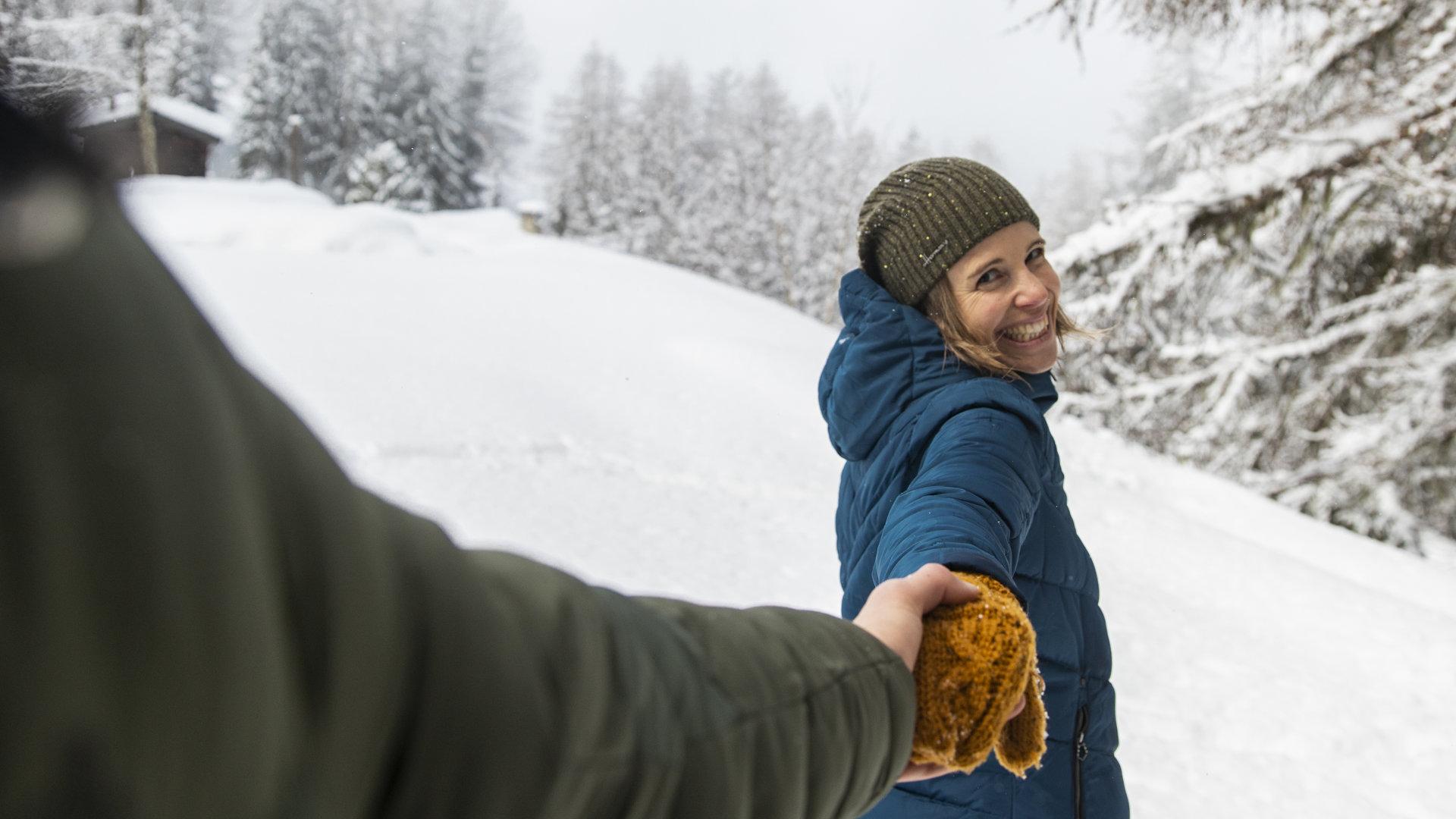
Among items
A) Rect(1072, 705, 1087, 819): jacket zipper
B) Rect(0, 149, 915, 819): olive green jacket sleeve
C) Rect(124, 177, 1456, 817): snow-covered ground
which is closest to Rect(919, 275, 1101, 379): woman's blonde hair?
Rect(1072, 705, 1087, 819): jacket zipper

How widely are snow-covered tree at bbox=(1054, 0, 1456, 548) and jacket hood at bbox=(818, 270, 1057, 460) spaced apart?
14.8 ft

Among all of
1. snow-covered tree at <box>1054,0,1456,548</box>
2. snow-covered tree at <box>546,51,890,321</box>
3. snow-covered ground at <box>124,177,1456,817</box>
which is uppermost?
snow-covered tree at <box>1054,0,1456,548</box>

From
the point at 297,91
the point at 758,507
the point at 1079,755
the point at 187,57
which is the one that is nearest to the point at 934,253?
the point at 1079,755

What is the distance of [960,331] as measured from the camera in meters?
1.78

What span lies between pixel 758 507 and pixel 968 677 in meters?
5.32

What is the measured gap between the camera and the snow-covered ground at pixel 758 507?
13.0 ft

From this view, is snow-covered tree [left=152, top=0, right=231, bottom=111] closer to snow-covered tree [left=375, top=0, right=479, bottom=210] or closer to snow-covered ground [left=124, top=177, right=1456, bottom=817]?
snow-covered tree [left=375, top=0, right=479, bottom=210]

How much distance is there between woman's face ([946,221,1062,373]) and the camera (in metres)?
1.76

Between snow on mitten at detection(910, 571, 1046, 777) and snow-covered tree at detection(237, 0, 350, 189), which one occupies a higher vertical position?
snow on mitten at detection(910, 571, 1046, 777)

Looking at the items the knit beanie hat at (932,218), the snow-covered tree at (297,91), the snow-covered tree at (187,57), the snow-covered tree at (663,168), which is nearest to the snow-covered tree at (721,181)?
the snow-covered tree at (663,168)

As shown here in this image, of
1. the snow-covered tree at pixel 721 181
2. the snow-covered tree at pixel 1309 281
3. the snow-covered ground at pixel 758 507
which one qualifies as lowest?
the snow-covered tree at pixel 721 181

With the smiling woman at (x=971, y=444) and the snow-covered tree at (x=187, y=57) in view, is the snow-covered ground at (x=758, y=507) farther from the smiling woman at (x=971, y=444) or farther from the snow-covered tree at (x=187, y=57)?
the snow-covered tree at (x=187, y=57)

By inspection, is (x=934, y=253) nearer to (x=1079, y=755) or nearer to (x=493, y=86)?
(x=1079, y=755)

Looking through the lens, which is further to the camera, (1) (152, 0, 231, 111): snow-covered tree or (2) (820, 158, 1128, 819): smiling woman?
(1) (152, 0, 231, 111): snow-covered tree
